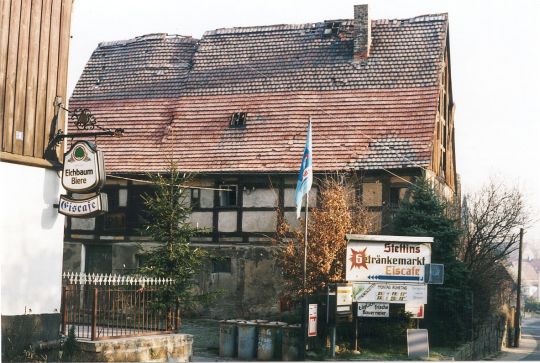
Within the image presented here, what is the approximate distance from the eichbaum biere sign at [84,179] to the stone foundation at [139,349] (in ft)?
7.66

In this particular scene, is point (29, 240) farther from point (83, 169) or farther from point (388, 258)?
point (388, 258)

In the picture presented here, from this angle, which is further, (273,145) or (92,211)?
(273,145)

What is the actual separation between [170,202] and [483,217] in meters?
11.9

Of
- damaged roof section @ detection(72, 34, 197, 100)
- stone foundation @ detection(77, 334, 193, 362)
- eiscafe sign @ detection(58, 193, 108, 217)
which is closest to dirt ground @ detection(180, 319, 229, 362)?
stone foundation @ detection(77, 334, 193, 362)

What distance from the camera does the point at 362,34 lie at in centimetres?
2727

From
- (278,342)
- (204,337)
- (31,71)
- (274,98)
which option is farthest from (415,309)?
(274,98)

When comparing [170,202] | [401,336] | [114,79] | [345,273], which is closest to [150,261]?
[170,202]

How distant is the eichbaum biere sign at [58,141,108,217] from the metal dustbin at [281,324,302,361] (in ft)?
19.5

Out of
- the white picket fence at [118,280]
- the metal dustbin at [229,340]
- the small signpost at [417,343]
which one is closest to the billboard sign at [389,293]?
the small signpost at [417,343]

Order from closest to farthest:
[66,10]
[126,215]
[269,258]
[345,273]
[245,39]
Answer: [66,10], [345,273], [269,258], [126,215], [245,39]

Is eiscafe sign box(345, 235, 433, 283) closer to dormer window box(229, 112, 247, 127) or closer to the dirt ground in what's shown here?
the dirt ground

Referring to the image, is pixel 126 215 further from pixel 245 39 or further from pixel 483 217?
pixel 483 217

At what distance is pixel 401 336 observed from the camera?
1950 centimetres

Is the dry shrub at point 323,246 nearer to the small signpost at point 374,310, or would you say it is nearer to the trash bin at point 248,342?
the small signpost at point 374,310
